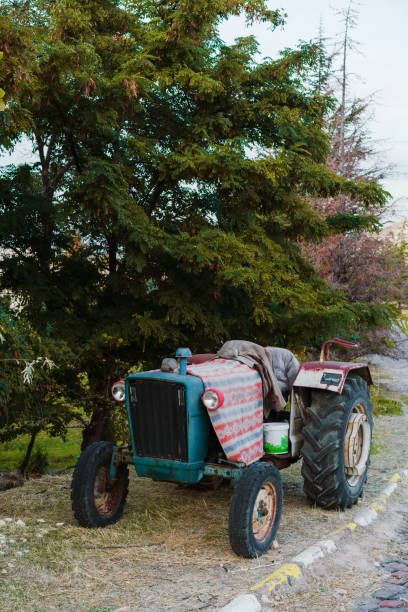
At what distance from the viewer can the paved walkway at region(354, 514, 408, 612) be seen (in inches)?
145

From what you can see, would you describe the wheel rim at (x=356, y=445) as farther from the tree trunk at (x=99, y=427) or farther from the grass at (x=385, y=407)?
the grass at (x=385, y=407)

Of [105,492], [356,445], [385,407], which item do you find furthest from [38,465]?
[385,407]

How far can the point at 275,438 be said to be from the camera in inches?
205

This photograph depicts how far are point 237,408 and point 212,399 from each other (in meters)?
0.39

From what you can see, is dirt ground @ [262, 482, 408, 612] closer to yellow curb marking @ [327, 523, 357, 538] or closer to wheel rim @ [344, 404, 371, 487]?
yellow curb marking @ [327, 523, 357, 538]

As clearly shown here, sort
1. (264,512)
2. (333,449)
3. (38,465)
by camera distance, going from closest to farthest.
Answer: (264,512), (333,449), (38,465)

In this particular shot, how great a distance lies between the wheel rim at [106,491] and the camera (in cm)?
490

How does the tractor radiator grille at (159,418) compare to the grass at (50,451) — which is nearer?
the tractor radiator grille at (159,418)

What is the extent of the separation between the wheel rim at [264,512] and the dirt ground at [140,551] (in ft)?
0.55

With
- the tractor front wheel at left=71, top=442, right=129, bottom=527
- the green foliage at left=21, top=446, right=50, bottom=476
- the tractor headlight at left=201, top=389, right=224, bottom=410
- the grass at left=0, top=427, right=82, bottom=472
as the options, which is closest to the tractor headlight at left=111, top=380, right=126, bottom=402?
the tractor front wheel at left=71, top=442, right=129, bottom=527

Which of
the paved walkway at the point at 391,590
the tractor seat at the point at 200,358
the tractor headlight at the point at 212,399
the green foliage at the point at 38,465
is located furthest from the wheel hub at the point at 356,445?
the green foliage at the point at 38,465

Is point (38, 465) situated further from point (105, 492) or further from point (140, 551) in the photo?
point (140, 551)

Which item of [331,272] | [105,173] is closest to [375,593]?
[105,173]

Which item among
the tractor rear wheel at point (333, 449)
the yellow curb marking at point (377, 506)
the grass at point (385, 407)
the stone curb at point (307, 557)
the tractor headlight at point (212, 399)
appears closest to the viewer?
the stone curb at point (307, 557)
